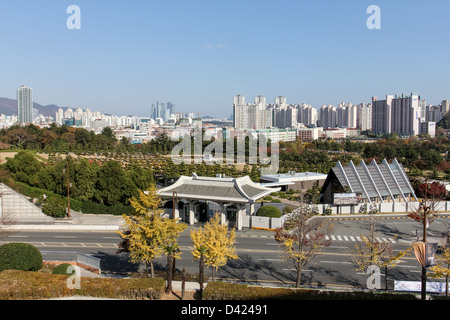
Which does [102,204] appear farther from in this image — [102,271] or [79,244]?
[102,271]

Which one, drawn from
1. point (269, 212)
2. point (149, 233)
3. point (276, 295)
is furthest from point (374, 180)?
point (276, 295)

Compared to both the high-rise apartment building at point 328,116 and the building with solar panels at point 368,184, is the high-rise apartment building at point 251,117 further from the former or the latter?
the building with solar panels at point 368,184

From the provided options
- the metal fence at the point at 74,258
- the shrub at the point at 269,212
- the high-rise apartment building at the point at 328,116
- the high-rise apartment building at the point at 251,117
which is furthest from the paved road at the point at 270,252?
the high-rise apartment building at the point at 328,116

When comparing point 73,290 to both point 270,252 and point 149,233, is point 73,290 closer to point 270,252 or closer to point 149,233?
point 149,233

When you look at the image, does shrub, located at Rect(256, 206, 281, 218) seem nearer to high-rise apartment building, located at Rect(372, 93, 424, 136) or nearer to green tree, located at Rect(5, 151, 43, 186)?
green tree, located at Rect(5, 151, 43, 186)

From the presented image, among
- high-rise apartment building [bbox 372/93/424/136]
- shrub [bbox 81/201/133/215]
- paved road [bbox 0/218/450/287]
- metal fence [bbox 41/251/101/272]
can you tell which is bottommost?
A: paved road [bbox 0/218/450/287]

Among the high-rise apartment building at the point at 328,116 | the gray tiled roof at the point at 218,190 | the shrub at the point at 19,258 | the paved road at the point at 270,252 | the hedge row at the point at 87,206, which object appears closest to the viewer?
the shrub at the point at 19,258

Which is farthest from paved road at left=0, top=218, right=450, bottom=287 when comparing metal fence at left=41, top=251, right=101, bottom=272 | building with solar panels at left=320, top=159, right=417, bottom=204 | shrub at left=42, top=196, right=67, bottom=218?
building with solar panels at left=320, top=159, right=417, bottom=204
